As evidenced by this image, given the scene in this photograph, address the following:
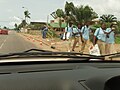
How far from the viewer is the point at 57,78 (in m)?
2.32

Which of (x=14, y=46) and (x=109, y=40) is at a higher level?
(x=109, y=40)

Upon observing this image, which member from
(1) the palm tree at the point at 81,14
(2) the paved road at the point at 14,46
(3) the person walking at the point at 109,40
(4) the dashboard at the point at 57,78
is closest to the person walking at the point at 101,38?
(3) the person walking at the point at 109,40

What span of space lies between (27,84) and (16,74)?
0.52ft

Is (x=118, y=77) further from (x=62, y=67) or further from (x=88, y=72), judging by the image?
(x=62, y=67)

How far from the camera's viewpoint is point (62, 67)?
264 centimetres

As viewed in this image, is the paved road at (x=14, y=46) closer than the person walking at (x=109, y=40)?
No

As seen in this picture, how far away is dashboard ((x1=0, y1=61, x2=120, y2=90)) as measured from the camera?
223 cm

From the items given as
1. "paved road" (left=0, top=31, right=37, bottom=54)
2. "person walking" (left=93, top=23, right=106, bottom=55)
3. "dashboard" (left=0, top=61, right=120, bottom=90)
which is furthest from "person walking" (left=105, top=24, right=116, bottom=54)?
"dashboard" (left=0, top=61, right=120, bottom=90)

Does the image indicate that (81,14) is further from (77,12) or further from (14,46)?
(14,46)

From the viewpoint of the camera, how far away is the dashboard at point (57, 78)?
2.23m

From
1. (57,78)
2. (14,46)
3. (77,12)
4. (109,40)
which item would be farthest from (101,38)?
(77,12)

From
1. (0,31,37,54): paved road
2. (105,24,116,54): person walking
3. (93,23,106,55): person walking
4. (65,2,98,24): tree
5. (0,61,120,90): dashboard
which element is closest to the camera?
(0,61,120,90): dashboard

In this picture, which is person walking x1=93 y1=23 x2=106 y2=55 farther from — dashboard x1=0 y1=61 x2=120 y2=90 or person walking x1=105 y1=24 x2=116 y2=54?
dashboard x1=0 y1=61 x2=120 y2=90

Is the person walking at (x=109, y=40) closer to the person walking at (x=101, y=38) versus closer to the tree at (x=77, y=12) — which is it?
the person walking at (x=101, y=38)
